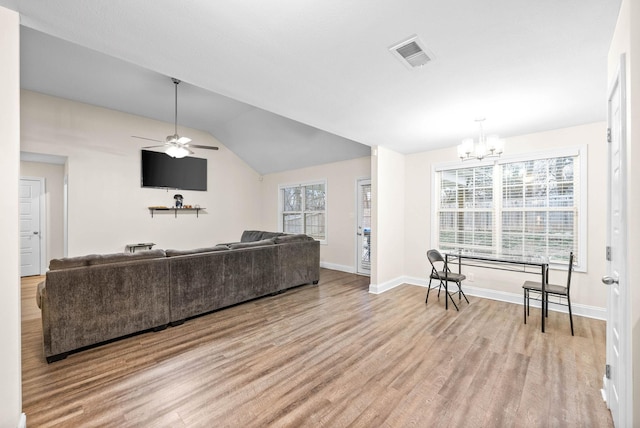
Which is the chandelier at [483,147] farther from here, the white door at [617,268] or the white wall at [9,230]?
the white wall at [9,230]

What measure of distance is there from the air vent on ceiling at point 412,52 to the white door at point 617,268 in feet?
3.62

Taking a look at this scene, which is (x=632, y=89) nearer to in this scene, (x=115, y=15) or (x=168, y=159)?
(x=115, y=15)

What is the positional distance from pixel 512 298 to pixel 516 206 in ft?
4.48

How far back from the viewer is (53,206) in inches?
229

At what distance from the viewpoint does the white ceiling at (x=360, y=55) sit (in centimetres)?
163

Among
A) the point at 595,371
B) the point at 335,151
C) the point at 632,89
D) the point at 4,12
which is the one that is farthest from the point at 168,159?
the point at 595,371

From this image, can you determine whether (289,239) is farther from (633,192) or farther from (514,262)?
(633,192)

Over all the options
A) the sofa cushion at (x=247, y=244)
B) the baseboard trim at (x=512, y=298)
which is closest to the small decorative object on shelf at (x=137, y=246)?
the sofa cushion at (x=247, y=244)

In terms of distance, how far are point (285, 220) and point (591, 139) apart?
6.20m

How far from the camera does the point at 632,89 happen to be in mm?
1347

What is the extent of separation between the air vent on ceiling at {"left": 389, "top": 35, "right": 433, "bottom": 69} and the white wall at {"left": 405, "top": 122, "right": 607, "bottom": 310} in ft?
9.29

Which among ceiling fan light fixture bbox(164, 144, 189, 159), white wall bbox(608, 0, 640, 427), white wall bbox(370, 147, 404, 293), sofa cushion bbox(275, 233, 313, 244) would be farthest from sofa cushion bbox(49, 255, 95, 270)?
white wall bbox(608, 0, 640, 427)

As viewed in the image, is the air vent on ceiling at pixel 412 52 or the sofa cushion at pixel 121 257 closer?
the air vent on ceiling at pixel 412 52

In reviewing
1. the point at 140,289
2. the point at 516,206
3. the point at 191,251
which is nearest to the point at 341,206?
the point at 516,206
